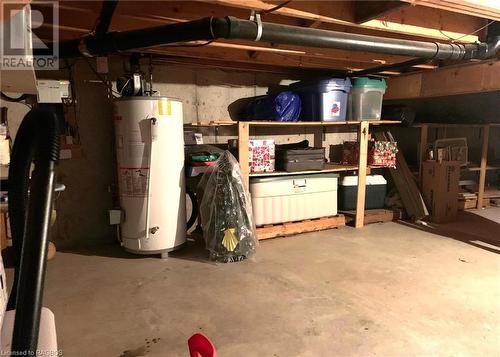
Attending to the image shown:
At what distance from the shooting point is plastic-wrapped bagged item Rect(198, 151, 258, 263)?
2.87 meters

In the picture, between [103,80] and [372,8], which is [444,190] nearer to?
[372,8]

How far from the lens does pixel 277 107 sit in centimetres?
355

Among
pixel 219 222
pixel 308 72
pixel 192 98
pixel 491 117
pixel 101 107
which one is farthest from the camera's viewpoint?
pixel 491 117

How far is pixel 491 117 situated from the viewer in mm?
5062

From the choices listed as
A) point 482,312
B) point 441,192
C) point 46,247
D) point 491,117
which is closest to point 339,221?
point 441,192

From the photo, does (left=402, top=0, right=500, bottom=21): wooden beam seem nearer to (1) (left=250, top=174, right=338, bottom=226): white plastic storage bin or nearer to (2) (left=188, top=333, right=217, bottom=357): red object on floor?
(1) (left=250, top=174, right=338, bottom=226): white plastic storage bin

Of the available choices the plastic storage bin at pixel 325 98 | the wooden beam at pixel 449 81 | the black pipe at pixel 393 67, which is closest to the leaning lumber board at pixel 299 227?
the plastic storage bin at pixel 325 98

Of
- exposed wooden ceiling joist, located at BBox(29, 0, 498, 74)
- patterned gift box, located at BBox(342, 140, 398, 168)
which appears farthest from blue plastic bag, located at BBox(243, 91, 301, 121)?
patterned gift box, located at BBox(342, 140, 398, 168)

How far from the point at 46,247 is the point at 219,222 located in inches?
89.8

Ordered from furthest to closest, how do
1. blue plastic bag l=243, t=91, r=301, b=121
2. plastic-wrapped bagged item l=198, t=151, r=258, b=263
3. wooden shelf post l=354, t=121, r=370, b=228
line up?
wooden shelf post l=354, t=121, r=370, b=228 < blue plastic bag l=243, t=91, r=301, b=121 < plastic-wrapped bagged item l=198, t=151, r=258, b=263

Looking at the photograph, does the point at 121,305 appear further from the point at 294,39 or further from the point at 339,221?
the point at 339,221

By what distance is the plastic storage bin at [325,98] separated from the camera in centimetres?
360

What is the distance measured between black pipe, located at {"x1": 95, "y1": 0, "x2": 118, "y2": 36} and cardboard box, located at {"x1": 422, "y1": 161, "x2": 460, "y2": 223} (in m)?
3.84

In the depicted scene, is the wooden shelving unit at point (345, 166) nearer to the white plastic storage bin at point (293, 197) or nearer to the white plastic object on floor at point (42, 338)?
the white plastic storage bin at point (293, 197)
